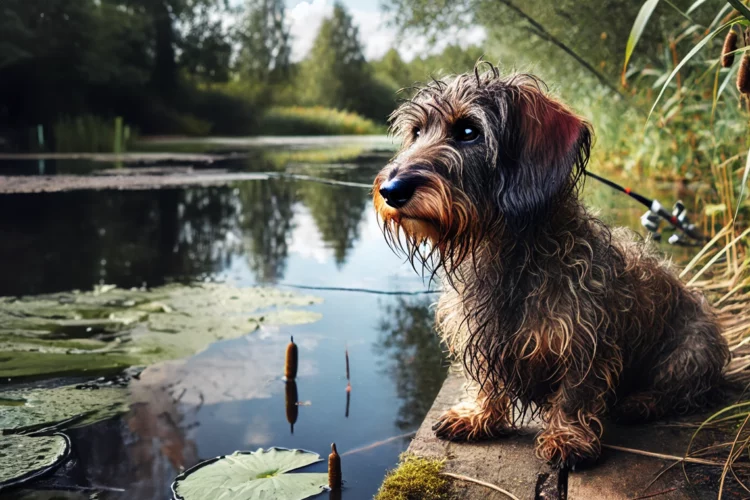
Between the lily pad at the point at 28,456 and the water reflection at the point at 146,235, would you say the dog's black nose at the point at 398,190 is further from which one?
the water reflection at the point at 146,235

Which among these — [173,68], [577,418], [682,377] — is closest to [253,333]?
[577,418]

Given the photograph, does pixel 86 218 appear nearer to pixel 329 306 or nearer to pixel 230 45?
pixel 329 306

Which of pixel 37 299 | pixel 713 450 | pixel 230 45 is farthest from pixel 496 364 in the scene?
pixel 230 45

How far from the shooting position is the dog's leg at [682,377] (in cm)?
265

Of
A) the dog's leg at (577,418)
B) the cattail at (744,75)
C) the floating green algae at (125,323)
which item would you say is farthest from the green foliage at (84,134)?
the cattail at (744,75)

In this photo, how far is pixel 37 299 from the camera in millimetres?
4594

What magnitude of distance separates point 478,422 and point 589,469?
462mm

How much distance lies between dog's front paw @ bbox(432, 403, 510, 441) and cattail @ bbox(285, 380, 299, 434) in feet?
2.49

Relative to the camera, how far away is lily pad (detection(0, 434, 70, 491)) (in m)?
2.37

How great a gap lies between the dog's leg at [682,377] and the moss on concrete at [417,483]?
36.1 inches

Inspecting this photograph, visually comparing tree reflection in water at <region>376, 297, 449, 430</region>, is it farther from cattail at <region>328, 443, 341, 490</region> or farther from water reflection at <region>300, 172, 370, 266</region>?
water reflection at <region>300, 172, 370, 266</region>

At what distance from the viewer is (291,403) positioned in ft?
10.7

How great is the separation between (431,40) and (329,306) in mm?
2864

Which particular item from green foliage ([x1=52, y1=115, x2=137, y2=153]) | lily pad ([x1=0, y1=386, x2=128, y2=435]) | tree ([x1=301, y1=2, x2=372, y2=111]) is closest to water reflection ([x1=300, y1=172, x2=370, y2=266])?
tree ([x1=301, y1=2, x2=372, y2=111])
